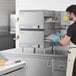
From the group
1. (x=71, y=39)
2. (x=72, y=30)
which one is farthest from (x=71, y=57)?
(x=72, y=30)

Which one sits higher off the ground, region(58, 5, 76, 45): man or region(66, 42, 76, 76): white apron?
region(58, 5, 76, 45): man

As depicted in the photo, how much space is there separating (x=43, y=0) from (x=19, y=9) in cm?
45

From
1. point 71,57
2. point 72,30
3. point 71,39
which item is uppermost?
point 72,30

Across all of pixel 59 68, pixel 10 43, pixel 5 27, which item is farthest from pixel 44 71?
pixel 5 27

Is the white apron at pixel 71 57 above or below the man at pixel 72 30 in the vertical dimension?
below

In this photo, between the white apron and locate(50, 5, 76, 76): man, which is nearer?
locate(50, 5, 76, 76): man

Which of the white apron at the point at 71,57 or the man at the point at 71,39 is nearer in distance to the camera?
the man at the point at 71,39

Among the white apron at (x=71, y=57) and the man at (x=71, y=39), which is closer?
the man at (x=71, y=39)

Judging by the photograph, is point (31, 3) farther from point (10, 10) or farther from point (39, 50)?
point (10, 10)

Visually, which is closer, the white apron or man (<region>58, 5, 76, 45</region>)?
man (<region>58, 5, 76, 45</region>)

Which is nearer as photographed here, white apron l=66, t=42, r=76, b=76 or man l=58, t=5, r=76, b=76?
man l=58, t=5, r=76, b=76

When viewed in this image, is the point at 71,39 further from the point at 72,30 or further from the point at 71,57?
the point at 71,57

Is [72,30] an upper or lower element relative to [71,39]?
upper

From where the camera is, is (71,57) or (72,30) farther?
(71,57)
